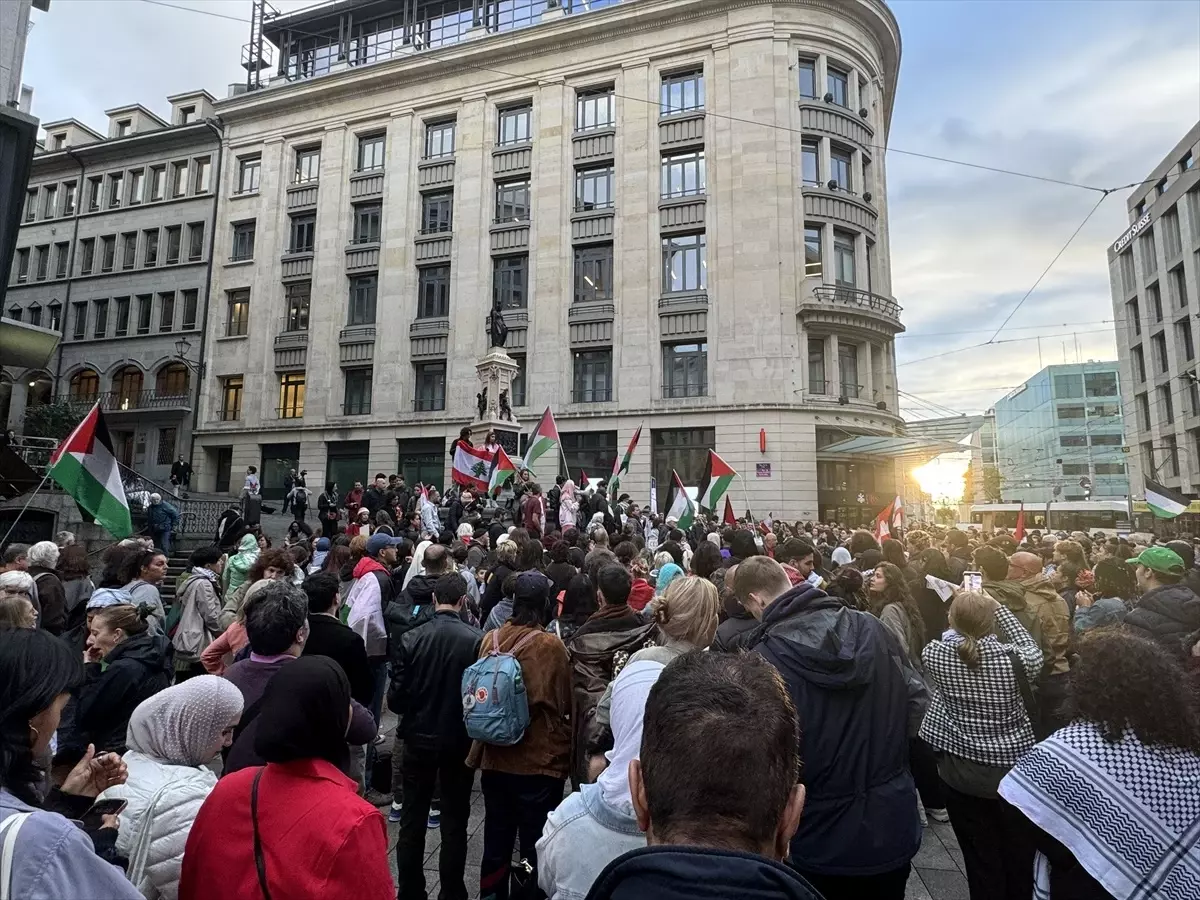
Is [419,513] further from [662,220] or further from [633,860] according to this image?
[662,220]

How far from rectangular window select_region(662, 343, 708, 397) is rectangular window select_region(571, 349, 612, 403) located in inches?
103

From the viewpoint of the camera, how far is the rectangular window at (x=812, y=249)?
28406 millimetres

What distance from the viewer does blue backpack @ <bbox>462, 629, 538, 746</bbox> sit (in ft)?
11.7

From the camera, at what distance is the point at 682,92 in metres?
29.9

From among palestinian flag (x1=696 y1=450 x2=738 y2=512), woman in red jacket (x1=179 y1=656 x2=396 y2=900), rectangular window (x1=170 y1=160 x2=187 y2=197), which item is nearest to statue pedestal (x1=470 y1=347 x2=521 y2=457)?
palestinian flag (x1=696 y1=450 x2=738 y2=512)

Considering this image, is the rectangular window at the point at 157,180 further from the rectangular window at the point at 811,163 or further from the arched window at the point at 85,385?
the rectangular window at the point at 811,163

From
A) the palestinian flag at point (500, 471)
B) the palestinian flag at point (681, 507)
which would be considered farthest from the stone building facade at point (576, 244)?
the palestinian flag at point (500, 471)

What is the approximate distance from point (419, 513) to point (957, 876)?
13746 mm

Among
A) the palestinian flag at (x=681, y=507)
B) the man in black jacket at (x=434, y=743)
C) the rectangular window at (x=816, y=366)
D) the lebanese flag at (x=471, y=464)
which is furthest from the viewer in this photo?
the rectangular window at (x=816, y=366)

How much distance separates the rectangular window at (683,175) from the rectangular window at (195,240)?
26538 millimetres

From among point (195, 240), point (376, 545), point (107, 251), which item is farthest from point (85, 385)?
point (376, 545)

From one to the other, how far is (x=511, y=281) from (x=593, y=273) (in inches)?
161

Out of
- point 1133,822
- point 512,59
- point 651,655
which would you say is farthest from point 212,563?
point 512,59

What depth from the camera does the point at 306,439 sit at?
33.3 meters
